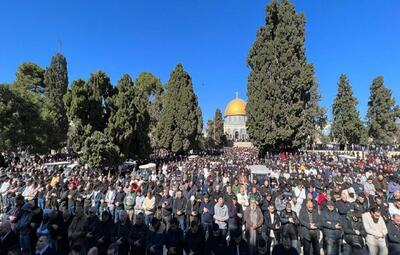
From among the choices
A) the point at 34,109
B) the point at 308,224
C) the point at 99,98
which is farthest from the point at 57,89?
the point at 308,224

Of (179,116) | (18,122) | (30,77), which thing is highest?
(30,77)

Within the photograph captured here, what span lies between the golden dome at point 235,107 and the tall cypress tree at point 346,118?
2054 inches

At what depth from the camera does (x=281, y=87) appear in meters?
29.9

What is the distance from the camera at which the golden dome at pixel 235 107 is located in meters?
95.4

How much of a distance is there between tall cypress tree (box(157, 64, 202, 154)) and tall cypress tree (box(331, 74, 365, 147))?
62.4 ft

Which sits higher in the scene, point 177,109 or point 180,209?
point 177,109

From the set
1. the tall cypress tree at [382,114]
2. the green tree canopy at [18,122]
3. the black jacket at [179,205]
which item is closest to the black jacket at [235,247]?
the black jacket at [179,205]

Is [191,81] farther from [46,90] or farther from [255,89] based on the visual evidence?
[46,90]

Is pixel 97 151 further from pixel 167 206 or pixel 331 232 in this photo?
pixel 331 232

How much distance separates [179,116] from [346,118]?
2150 cm

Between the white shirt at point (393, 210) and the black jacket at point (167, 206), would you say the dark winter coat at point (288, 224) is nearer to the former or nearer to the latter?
the white shirt at point (393, 210)

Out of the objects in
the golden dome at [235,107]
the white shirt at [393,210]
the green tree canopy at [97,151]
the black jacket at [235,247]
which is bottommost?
the black jacket at [235,247]

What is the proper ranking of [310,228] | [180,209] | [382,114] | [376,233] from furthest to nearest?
[382,114] → [180,209] → [310,228] → [376,233]

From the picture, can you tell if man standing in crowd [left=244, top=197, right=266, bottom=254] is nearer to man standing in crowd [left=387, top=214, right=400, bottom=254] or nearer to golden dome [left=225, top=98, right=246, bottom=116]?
man standing in crowd [left=387, top=214, right=400, bottom=254]
